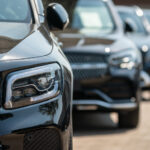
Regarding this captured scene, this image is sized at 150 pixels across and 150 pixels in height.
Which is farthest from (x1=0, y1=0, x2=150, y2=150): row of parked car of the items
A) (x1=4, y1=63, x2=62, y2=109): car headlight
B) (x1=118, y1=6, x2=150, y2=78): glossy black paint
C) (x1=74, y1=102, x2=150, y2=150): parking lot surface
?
(x1=118, y1=6, x2=150, y2=78): glossy black paint

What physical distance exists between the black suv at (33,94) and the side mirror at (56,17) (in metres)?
0.92

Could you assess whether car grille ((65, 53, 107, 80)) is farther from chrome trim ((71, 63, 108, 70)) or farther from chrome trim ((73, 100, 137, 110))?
chrome trim ((73, 100, 137, 110))

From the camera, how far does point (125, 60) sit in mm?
8539

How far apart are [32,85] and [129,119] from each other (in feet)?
16.7

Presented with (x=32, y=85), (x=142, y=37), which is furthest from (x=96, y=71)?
(x=142, y=37)

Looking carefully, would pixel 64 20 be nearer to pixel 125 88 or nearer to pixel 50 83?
pixel 50 83

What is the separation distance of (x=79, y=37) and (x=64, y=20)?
11.4ft

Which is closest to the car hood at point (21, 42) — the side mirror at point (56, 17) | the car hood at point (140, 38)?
the side mirror at point (56, 17)

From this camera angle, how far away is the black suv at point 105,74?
8273mm

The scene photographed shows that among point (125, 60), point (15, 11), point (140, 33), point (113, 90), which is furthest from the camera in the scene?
point (140, 33)

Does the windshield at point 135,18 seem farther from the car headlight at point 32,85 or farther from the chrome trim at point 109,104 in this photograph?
the car headlight at point 32,85

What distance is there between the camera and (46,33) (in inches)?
182

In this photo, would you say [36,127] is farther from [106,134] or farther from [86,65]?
[86,65]

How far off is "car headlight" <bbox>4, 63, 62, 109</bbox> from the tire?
4.82 m
